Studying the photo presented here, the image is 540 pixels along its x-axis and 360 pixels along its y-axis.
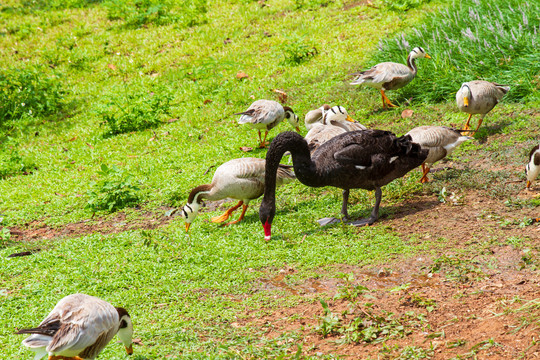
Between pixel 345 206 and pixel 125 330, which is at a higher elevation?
pixel 125 330

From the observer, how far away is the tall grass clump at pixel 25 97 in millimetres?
13367

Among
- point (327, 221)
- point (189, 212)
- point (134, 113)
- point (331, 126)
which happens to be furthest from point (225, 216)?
point (134, 113)

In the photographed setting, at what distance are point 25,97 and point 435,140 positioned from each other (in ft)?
33.6

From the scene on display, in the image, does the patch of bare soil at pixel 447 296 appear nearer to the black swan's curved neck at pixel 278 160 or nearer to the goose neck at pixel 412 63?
the black swan's curved neck at pixel 278 160

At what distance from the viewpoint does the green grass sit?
6.12 meters

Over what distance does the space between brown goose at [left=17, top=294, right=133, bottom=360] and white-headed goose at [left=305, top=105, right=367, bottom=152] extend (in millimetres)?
4546

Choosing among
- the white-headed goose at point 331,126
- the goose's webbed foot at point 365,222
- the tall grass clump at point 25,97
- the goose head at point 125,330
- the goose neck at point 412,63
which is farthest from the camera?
the tall grass clump at point 25,97

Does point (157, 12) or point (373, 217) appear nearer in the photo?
point (373, 217)

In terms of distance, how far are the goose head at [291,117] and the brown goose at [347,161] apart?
10.5ft

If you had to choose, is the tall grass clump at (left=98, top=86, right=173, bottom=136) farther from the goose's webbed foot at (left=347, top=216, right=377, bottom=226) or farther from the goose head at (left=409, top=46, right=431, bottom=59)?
the goose's webbed foot at (left=347, top=216, right=377, bottom=226)

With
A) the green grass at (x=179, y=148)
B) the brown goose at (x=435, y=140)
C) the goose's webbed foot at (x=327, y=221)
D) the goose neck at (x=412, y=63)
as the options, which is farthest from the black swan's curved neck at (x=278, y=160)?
the goose neck at (x=412, y=63)

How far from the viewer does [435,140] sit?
7.75 metres

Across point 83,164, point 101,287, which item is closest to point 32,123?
point 83,164

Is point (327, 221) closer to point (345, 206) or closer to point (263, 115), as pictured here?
point (345, 206)
